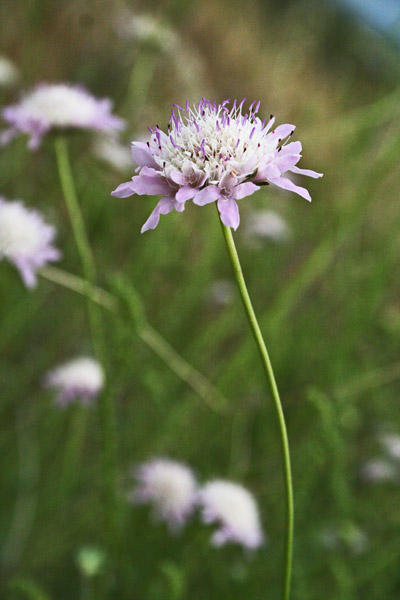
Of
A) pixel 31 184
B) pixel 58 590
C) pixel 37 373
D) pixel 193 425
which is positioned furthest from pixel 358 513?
pixel 31 184

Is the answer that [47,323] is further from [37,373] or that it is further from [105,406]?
[105,406]

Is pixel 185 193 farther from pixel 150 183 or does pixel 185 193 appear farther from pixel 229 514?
pixel 229 514

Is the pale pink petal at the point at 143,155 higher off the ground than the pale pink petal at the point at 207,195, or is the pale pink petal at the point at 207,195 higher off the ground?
the pale pink petal at the point at 143,155

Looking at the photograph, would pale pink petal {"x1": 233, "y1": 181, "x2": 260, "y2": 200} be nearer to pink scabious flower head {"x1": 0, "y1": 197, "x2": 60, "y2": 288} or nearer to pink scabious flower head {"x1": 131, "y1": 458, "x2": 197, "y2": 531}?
pink scabious flower head {"x1": 0, "y1": 197, "x2": 60, "y2": 288}

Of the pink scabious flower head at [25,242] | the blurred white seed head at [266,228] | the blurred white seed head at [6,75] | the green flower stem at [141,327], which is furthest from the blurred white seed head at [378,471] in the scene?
the blurred white seed head at [6,75]

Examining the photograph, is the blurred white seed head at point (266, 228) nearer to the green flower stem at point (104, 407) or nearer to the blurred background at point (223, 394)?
the blurred background at point (223, 394)

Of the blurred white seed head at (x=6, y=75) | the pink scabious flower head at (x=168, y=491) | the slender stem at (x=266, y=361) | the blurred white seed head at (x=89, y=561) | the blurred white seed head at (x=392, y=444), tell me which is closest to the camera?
the slender stem at (x=266, y=361)

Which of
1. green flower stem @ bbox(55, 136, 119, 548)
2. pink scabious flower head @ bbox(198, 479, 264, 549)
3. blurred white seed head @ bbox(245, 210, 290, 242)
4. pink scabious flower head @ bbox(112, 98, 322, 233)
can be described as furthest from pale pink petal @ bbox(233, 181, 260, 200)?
blurred white seed head @ bbox(245, 210, 290, 242)

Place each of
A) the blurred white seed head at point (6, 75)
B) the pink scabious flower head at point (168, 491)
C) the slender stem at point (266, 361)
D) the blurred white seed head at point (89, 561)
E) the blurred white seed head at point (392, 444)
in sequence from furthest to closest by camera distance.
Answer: the blurred white seed head at point (6, 75) → the blurred white seed head at point (392, 444) → the pink scabious flower head at point (168, 491) → the blurred white seed head at point (89, 561) → the slender stem at point (266, 361)
